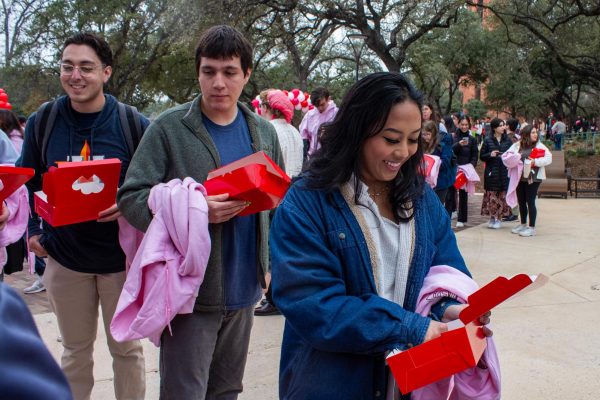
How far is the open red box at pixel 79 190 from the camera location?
2.40 metres

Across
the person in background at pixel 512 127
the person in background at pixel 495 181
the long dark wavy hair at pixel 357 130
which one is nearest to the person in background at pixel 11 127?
the long dark wavy hair at pixel 357 130

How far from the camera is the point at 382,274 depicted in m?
1.70

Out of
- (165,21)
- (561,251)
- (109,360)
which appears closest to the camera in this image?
(109,360)

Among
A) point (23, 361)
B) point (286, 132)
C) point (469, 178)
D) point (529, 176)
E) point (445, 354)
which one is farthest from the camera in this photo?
point (469, 178)

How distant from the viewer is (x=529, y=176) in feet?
27.3

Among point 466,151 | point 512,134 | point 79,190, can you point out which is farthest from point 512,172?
point 79,190

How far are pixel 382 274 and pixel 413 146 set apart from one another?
1.36 ft

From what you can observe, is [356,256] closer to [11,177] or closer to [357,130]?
[357,130]

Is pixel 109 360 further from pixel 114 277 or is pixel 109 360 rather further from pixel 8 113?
pixel 8 113

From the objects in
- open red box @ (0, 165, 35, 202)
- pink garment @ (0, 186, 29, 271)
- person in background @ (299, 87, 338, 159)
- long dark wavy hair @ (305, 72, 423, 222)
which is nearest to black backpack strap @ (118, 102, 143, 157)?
open red box @ (0, 165, 35, 202)

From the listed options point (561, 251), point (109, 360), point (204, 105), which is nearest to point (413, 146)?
point (204, 105)

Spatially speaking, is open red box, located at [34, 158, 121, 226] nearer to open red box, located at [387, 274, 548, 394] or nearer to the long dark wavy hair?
the long dark wavy hair

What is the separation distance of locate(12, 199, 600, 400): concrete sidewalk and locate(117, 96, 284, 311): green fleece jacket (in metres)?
1.49

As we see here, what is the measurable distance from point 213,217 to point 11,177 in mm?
1071
